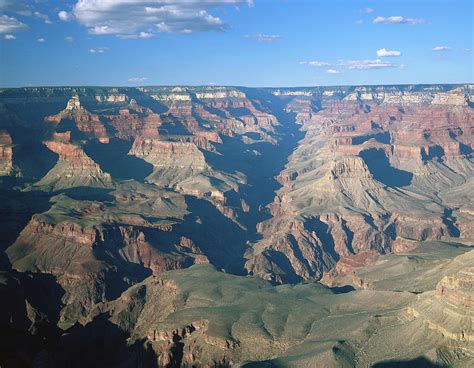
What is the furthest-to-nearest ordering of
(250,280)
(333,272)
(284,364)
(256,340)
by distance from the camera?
(333,272) < (250,280) < (256,340) < (284,364)

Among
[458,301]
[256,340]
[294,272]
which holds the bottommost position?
[294,272]

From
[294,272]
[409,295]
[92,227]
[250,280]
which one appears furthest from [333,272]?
[92,227]

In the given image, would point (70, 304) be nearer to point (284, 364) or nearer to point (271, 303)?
point (271, 303)

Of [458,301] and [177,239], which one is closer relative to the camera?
[458,301]

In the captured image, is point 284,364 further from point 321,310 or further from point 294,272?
point 294,272

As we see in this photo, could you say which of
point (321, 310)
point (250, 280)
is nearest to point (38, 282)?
point (250, 280)

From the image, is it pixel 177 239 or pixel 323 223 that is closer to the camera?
pixel 177 239

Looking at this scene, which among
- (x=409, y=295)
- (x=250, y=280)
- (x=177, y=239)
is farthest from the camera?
(x=177, y=239)

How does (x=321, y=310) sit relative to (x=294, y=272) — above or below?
above

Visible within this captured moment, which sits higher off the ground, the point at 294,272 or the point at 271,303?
the point at 271,303
